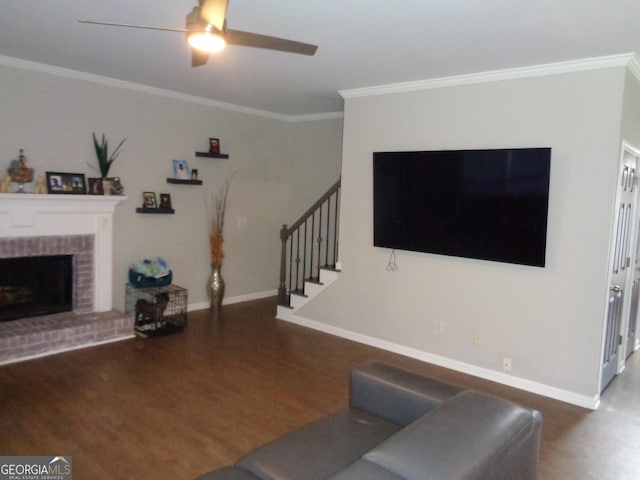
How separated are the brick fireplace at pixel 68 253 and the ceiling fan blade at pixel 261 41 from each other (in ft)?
9.28

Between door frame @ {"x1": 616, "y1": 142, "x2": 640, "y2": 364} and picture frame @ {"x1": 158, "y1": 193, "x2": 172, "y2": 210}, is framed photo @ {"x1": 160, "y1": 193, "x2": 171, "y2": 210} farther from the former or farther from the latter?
door frame @ {"x1": 616, "y1": 142, "x2": 640, "y2": 364}

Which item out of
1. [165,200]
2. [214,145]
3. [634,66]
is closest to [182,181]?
[165,200]

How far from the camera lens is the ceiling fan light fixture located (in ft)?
6.64

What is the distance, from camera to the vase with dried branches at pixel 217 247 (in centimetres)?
575

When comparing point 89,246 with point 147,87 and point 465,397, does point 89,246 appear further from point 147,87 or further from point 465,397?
point 465,397

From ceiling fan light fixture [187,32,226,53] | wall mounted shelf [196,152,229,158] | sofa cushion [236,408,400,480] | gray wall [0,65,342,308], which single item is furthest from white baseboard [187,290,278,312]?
ceiling fan light fixture [187,32,226,53]

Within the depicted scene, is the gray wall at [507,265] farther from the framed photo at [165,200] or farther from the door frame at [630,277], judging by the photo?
the framed photo at [165,200]

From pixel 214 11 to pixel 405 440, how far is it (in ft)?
5.90

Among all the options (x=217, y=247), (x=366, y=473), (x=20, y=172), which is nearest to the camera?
(x=366, y=473)

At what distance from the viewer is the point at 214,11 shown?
76.7 inches

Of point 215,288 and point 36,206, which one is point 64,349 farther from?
point 215,288

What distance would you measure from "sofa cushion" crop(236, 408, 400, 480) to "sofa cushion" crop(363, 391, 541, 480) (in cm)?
47

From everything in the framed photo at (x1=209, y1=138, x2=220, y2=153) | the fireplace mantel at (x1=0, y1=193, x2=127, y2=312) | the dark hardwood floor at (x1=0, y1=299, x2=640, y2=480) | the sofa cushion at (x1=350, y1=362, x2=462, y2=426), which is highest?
the framed photo at (x1=209, y1=138, x2=220, y2=153)

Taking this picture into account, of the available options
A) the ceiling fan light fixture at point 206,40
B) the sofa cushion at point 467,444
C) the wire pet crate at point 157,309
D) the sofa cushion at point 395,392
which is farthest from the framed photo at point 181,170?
the sofa cushion at point 467,444
